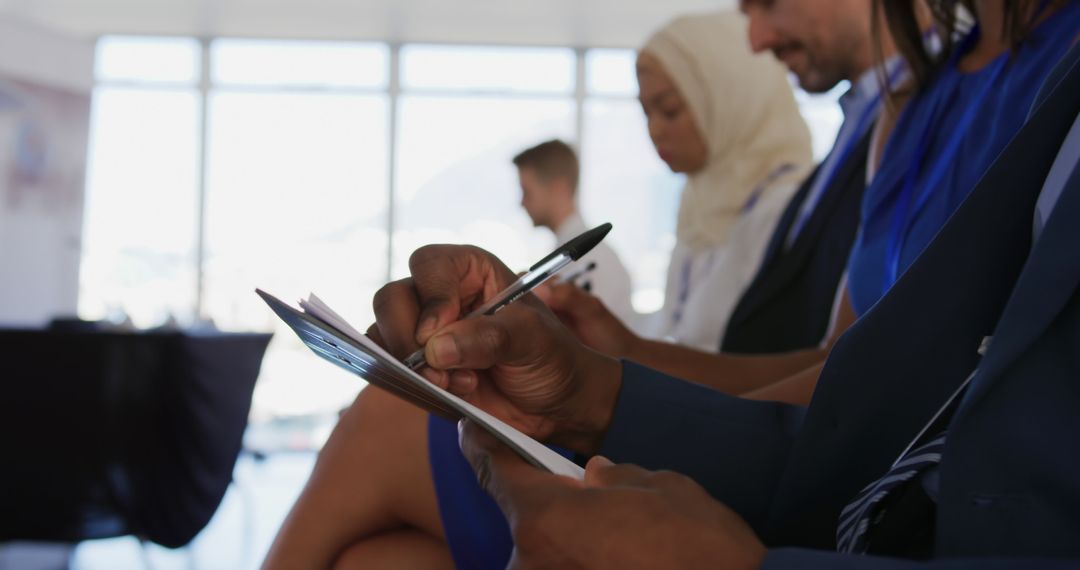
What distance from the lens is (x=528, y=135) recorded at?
9.48m

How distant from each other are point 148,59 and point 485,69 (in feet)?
10.2

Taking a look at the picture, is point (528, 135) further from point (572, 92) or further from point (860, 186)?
point (860, 186)

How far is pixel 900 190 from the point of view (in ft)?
4.00

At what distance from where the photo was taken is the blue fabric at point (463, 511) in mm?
825

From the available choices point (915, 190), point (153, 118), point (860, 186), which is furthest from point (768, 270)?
point (153, 118)

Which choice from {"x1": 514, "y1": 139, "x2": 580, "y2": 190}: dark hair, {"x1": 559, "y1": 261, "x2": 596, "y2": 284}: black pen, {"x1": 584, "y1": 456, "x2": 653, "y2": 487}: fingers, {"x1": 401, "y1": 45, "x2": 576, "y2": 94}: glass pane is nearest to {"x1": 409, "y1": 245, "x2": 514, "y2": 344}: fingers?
{"x1": 584, "y1": 456, "x2": 653, "y2": 487}: fingers

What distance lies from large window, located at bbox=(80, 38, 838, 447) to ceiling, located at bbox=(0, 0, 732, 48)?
19 cm

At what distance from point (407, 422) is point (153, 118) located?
9.03 metres

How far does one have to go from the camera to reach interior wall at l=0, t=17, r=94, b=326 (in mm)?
6547

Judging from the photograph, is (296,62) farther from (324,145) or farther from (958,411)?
(958,411)

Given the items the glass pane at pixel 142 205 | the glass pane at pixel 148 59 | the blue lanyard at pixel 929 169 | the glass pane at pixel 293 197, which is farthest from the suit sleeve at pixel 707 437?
the glass pane at pixel 148 59

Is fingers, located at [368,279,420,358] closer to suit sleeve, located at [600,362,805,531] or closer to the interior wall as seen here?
suit sleeve, located at [600,362,805,531]

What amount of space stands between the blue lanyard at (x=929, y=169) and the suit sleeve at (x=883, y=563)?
0.65 metres

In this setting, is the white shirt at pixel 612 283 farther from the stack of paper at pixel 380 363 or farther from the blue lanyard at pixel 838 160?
the stack of paper at pixel 380 363
